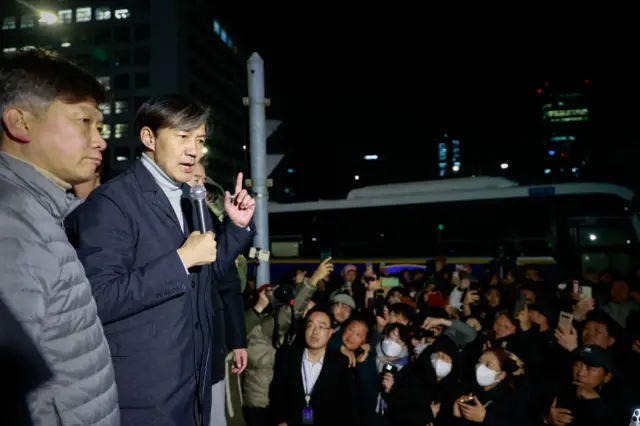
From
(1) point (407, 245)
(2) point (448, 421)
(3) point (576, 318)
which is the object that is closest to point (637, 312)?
(3) point (576, 318)

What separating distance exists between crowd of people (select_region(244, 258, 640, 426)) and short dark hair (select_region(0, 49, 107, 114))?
346 cm

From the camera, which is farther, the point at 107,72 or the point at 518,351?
the point at 107,72

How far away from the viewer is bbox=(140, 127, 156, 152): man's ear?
7.20ft

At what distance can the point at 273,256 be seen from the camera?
14016 millimetres

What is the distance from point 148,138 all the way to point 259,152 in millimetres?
5588

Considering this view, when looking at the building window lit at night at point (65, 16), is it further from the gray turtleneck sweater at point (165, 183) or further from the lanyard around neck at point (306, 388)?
the gray turtleneck sweater at point (165, 183)

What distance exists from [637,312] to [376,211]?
672 centimetres

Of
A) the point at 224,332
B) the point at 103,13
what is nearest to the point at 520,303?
the point at 224,332

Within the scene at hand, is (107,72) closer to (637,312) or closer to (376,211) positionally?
(376,211)

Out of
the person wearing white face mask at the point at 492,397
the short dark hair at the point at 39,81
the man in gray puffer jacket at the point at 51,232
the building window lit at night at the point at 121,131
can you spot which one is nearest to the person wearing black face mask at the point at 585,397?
the person wearing white face mask at the point at 492,397

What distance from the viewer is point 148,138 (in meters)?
2.20

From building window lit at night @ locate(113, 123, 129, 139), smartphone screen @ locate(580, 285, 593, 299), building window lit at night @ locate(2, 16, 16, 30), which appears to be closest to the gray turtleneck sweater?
smartphone screen @ locate(580, 285, 593, 299)

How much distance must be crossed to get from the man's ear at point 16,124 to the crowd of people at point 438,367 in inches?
137

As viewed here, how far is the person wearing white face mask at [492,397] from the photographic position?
4230mm
